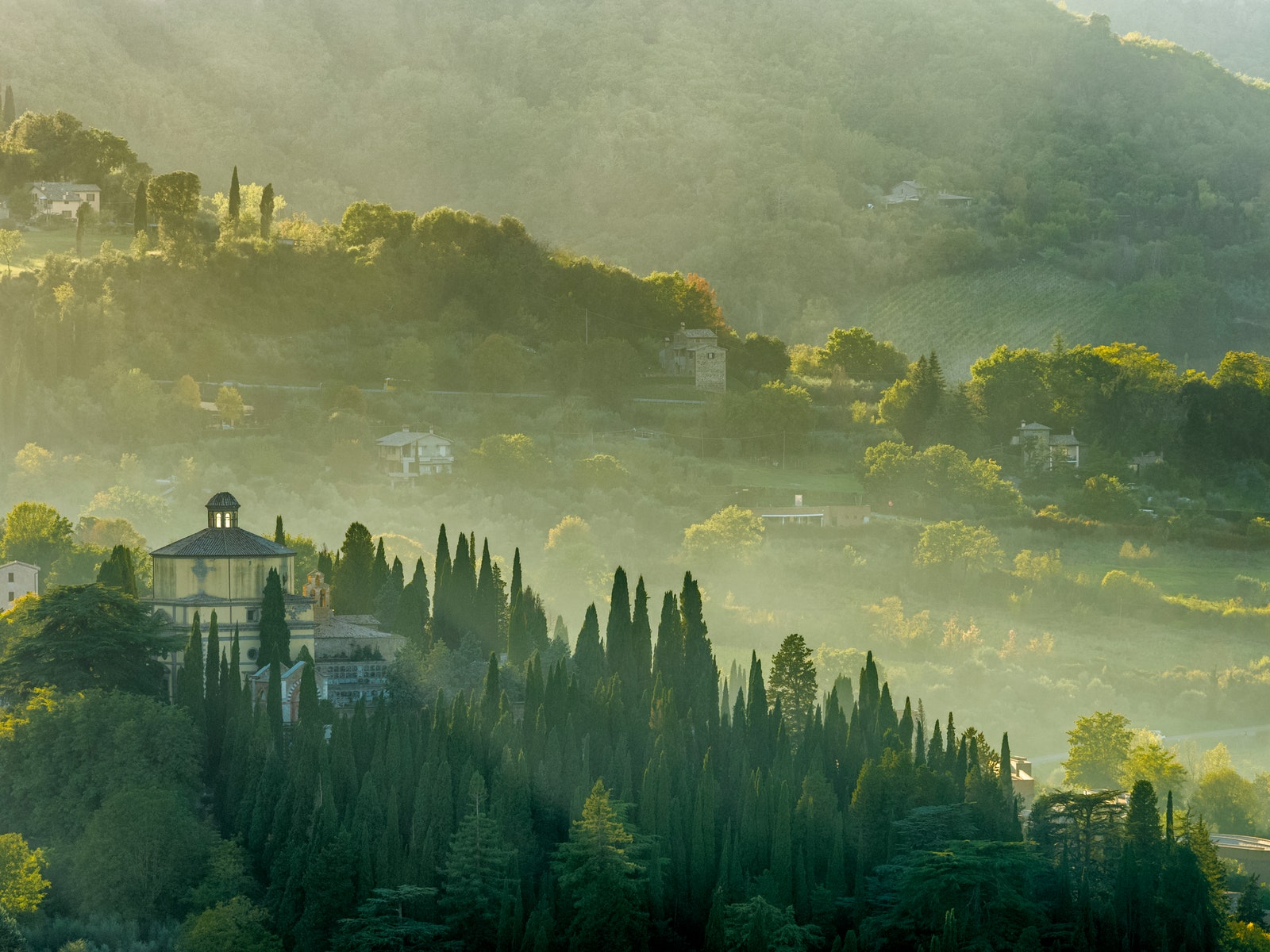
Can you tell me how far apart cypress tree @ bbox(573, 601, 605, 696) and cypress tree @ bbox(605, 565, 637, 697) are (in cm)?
25

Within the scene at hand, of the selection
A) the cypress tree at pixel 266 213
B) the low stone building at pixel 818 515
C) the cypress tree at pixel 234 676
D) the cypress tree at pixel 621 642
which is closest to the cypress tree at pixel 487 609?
the cypress tree at pixel 621 642

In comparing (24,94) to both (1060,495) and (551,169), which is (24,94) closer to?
(551,169)

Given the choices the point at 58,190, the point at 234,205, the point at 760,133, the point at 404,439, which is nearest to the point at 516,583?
the point at 404,439

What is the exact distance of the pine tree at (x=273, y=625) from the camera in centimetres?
4453

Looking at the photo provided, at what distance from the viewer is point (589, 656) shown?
48.2m

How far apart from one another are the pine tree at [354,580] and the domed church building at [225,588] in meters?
3.61

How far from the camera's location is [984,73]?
168500 millimetres

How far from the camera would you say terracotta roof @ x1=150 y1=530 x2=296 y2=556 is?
45.7 m

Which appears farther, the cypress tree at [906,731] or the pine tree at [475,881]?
the cypress tree at [906,731]

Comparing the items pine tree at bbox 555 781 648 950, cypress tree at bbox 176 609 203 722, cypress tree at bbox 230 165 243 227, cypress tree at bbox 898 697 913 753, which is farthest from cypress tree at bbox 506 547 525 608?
cypress tree at bbox 230 165 243 227

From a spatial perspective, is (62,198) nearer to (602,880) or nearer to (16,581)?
(16,581)

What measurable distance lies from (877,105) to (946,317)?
3639 centimetres

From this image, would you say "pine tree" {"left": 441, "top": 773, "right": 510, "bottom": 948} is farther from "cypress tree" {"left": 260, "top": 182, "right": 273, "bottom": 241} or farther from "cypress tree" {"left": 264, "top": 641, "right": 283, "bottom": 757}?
"cypress tree" {"left": 260, "top": 182, "right": 273, "bottom": 241}

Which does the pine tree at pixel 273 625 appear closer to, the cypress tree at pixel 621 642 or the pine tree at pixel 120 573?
the pine tree at pixel 120 573
